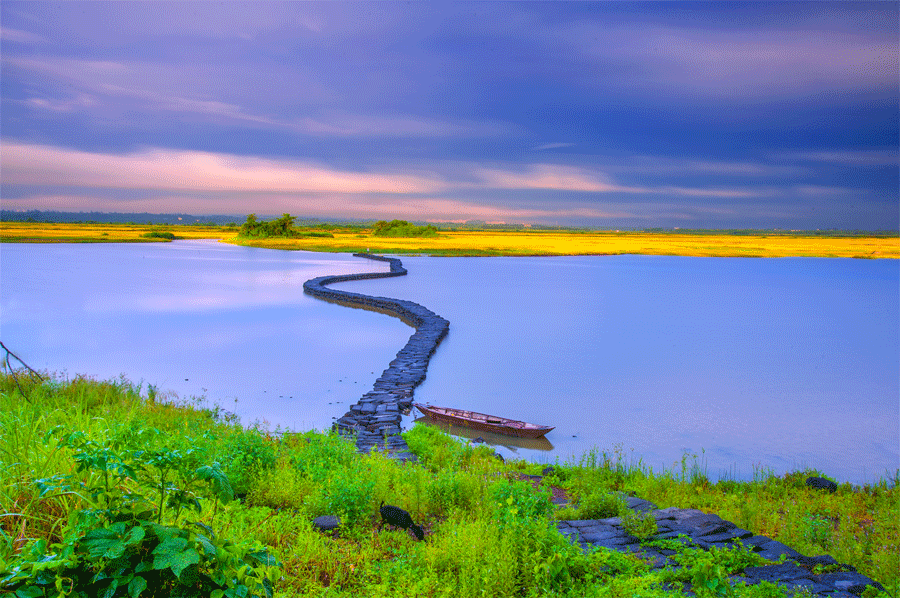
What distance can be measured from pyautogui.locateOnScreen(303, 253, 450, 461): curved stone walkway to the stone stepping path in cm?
278

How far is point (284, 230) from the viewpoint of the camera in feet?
247

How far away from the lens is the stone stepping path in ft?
13.4

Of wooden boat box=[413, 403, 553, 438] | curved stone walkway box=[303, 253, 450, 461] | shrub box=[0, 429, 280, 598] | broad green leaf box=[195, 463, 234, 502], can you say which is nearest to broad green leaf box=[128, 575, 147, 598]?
shrub box=[0, 429, 280, 598]

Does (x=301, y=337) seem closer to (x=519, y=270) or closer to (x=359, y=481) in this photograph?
(x=359, y=481)

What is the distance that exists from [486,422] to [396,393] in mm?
2248

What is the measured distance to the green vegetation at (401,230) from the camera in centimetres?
9194

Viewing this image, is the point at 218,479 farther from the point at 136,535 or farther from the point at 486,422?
the point at 486,422

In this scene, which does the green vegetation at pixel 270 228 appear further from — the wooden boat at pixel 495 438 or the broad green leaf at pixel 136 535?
the broad green leaf at pixel 136 535

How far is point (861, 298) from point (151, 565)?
36.0 metres

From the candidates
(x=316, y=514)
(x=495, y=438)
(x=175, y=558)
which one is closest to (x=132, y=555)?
(x=175, y=558)

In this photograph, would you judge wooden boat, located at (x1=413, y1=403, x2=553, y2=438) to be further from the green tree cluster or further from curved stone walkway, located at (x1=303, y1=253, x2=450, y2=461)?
the green tree cluster

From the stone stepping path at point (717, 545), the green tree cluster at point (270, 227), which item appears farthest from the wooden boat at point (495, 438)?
the green tree cluster at point (270, 227)

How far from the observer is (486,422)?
28.8 feet

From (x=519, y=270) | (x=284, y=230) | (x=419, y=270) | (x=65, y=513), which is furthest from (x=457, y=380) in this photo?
(x=284, y=230)
